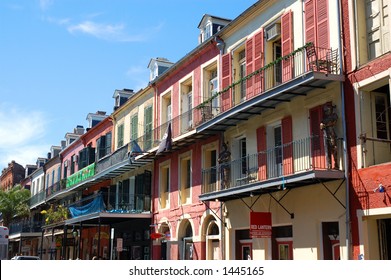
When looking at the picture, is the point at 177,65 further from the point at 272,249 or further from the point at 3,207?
the point at 3,207

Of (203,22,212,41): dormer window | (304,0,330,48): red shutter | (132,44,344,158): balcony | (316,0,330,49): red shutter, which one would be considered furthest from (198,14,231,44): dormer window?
(316,0,330,49): red shutter

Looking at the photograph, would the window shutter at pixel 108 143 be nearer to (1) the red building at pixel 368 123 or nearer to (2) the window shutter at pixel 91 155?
(2) the window shutter at pixel 91 155

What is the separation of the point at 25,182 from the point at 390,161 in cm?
5202

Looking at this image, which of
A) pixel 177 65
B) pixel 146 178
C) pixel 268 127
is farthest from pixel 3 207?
pixel 268 127

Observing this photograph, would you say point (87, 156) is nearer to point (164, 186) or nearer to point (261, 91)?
point (164, 186)

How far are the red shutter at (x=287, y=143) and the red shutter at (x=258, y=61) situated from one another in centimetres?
145

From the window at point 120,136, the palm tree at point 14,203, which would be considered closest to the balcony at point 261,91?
the window at point 120,136

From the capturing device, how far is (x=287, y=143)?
53.2 ft

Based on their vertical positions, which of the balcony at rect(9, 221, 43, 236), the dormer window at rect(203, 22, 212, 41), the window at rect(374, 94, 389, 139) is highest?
the dormer window at rect(203, 22, 212, 41)

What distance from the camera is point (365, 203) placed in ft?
43.5

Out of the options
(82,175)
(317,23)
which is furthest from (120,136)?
(317,23)

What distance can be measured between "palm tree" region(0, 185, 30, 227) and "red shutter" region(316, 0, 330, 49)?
42.6 metres

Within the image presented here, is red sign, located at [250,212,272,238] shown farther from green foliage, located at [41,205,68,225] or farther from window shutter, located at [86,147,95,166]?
window shutter, located at [86,147,95,166]

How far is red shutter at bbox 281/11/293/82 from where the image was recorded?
16.2 metres
